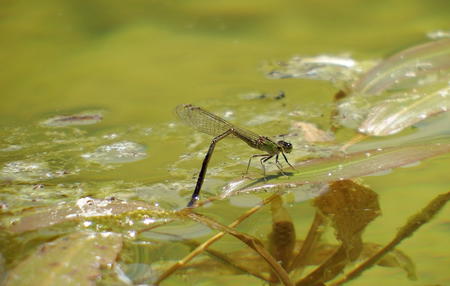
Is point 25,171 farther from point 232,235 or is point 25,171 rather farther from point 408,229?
point 408,229

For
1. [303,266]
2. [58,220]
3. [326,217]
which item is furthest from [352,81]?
[58,220]

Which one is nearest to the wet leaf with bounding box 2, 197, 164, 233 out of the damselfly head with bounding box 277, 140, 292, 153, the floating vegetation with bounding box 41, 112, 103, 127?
the damselfly head with bounding box 277, 140, 292, 153

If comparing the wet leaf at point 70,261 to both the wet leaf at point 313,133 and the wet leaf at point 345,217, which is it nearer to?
the wet leaf at point 345,217

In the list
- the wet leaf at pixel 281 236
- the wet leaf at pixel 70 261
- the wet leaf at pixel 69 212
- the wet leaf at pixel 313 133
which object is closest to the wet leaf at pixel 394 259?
the wet leaf at pixel 281 236

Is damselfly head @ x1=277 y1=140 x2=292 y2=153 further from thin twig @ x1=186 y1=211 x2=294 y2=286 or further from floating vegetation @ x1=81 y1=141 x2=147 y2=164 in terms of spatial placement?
thin twig @ x1=186 y1=211 x2=294 y2=286

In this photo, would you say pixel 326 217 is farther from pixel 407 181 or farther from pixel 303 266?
pixel 407 181
